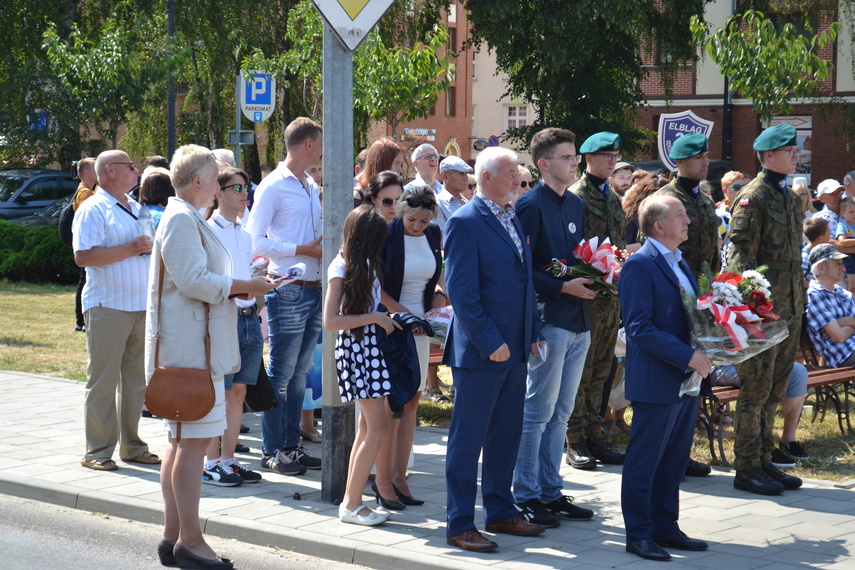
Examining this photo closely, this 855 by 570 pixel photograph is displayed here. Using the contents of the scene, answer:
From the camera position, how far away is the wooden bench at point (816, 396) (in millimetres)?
8016

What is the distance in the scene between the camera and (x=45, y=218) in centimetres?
2566

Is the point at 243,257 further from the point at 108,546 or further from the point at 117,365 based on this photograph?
the point at 108,546

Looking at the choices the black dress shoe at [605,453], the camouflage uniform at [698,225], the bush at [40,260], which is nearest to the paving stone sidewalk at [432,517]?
the black dress shoe at [605,453]

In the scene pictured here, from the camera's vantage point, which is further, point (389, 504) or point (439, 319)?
point (439, 319)

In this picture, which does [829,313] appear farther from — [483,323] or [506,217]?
[483,323]

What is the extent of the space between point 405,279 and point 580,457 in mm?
2018

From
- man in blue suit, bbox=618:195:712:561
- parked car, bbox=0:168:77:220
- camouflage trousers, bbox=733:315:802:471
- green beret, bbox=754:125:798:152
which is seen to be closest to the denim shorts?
man in blue suit, bbox=618:195:712:561

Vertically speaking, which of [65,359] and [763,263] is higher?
[763,263]

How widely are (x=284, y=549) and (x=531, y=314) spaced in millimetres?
1877

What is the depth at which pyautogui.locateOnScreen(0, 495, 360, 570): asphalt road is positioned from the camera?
590cm

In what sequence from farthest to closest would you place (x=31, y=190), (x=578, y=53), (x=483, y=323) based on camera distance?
(x=578, y=53) < (x=31, y=190) < (x=483, y=323)

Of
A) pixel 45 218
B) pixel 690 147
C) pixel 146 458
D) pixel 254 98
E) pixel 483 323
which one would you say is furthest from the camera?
pixel 45 218

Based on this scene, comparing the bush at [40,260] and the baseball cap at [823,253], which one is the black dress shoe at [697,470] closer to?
the baseball cap at [823,253]

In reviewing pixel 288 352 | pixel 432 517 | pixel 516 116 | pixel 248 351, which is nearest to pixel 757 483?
pixel 432 517
